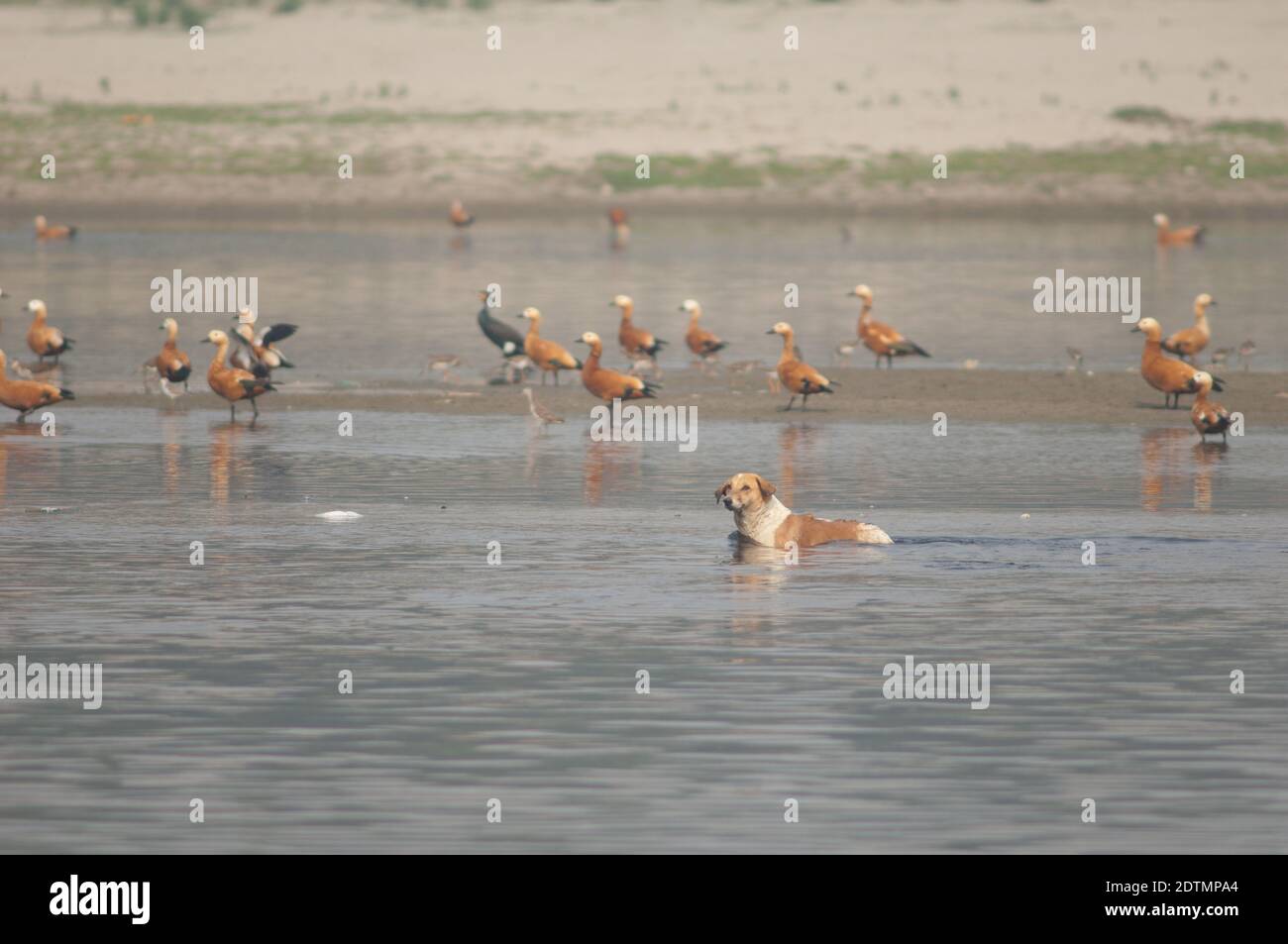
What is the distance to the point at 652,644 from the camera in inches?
597

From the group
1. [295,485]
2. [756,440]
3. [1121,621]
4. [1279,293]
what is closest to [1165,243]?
[1279,293]

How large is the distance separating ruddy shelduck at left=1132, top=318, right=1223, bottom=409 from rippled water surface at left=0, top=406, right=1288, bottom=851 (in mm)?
4115

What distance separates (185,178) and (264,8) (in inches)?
821

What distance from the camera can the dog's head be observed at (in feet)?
60.2

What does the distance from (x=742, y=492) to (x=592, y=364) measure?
10508mm

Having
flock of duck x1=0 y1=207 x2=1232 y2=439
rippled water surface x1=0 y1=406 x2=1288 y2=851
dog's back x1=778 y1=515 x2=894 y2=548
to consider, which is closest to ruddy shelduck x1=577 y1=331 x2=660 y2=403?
flock of duck x1=0 y1=207 x2=1232 y2=439

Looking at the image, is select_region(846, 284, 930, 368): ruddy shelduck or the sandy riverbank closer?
select_region(846, 284, 930, 368): ruddy shelduck

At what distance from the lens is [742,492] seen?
1836cm

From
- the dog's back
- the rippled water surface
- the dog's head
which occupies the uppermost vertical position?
the dog's head

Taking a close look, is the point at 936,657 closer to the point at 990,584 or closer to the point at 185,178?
the point at 990,584

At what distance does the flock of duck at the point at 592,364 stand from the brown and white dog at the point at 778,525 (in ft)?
26.9

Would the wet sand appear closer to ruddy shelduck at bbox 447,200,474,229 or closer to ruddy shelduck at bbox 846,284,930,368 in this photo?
ruddy shelduck at bbox 846,284,930,368

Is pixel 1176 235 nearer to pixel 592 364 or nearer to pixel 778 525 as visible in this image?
pixel 592 364

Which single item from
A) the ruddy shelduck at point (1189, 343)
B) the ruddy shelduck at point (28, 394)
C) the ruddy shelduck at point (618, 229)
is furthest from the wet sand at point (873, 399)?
the ruddy shelduck at point (618, 229)
